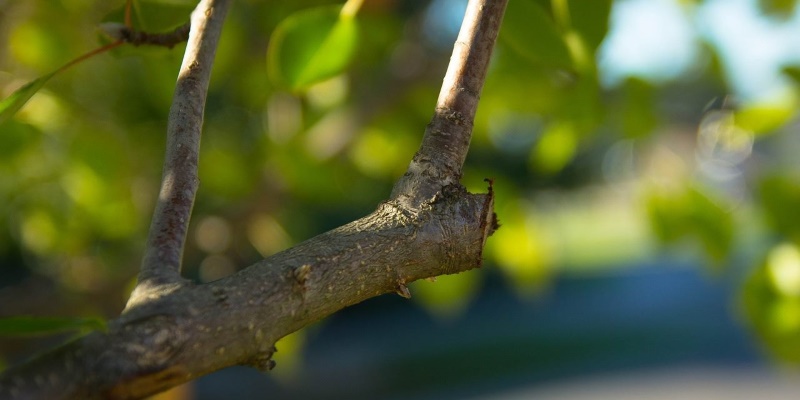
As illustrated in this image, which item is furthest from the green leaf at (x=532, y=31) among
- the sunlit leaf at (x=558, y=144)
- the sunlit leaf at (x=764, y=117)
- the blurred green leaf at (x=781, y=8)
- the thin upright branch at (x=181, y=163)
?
the blurred green leaf at (x=781, y=8)

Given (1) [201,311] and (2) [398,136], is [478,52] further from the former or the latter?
(2) [398,136]

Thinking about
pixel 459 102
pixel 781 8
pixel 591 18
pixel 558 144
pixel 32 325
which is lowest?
pixel 32 325

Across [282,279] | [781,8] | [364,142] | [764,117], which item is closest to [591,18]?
[282,279]

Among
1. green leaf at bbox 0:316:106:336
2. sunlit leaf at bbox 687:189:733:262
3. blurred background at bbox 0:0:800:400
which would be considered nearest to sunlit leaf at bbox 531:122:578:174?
blurred background at bbox 0:0:800:400

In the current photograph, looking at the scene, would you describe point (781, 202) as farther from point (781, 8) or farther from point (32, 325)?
point (32, 325)

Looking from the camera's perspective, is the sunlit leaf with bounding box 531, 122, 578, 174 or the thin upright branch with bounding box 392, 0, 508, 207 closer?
the thin upright branch with bounding box 392, 0, 508, 207

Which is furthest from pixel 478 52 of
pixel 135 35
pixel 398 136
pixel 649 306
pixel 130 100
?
pixel 649 306

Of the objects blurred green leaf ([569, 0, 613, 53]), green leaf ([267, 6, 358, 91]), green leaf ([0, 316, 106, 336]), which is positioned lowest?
green leaf ([0, 316, 106, 336])

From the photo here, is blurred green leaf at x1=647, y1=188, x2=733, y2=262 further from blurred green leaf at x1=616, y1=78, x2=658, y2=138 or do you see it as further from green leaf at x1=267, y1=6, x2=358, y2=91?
green leaf at x1=267, y1=6, x2=358, y2=91
